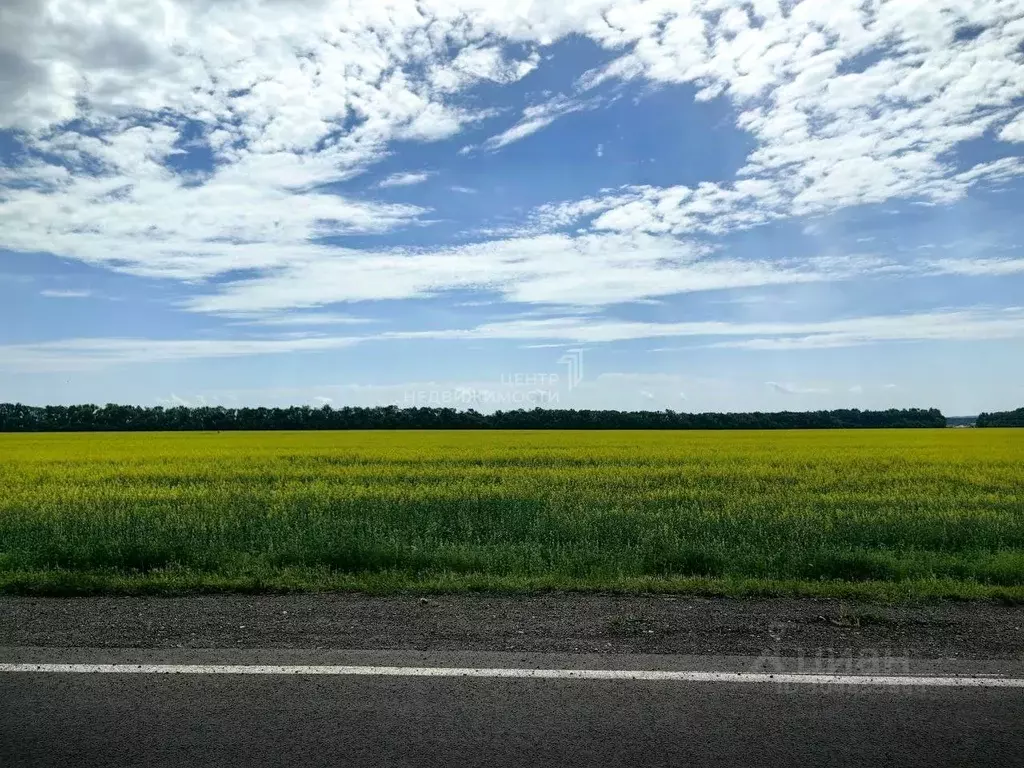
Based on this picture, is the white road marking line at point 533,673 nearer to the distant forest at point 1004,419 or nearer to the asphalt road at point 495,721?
the asphalt road at point 495,721

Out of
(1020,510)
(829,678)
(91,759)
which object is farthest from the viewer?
(1020,510)

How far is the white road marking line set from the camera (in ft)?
15.8

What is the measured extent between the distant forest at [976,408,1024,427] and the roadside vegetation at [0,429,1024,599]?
72.9m

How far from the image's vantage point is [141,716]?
4.29m

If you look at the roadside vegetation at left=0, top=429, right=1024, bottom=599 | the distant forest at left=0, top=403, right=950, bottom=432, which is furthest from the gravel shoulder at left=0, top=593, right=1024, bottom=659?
the distant forest at left=0, top=403, right=950, bottom=432

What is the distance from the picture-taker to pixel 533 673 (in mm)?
4953

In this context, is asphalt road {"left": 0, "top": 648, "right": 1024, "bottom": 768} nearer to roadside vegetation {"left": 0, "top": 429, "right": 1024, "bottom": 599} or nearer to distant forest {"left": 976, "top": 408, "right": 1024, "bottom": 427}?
roadside vegetation {"left": 0, "top": 429, "right": 1024, "bottom": 599}

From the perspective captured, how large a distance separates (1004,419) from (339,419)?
7003 cm

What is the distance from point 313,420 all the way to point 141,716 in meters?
74.0

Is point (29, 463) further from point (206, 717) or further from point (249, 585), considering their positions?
point (206, 717)

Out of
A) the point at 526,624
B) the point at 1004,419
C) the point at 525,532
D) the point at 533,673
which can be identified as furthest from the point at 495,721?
the point at 1004,419

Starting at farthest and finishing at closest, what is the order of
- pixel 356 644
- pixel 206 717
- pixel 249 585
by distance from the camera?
pixel 249 585 → pixel 356 644 → pixel 206 717

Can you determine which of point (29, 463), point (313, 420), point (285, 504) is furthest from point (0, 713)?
point (313, 420)

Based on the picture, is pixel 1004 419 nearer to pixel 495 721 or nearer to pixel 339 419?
pixel 339 419
